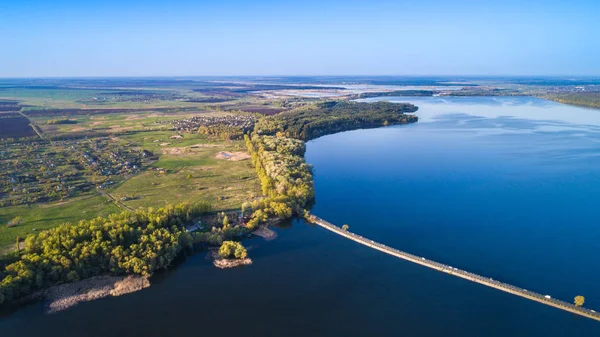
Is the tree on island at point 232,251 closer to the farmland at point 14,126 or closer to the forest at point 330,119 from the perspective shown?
the forest at point 330,119

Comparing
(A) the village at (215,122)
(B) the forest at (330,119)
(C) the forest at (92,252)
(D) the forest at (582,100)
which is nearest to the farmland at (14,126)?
(A) the village at (215,122)

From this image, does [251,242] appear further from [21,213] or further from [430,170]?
[430,170]

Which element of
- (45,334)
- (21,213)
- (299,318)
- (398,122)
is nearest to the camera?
(45,334)

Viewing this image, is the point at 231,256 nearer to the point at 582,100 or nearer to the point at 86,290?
the point at 86,290

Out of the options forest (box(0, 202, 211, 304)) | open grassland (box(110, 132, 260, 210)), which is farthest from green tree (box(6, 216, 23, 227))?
open grassland (box(110, 132, 260, 210))

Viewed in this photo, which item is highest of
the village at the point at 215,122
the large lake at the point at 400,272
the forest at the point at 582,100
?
the forest at the point at 582,100

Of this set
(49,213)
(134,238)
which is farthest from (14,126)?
(134,238)

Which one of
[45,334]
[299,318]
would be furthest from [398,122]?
[45,334]
